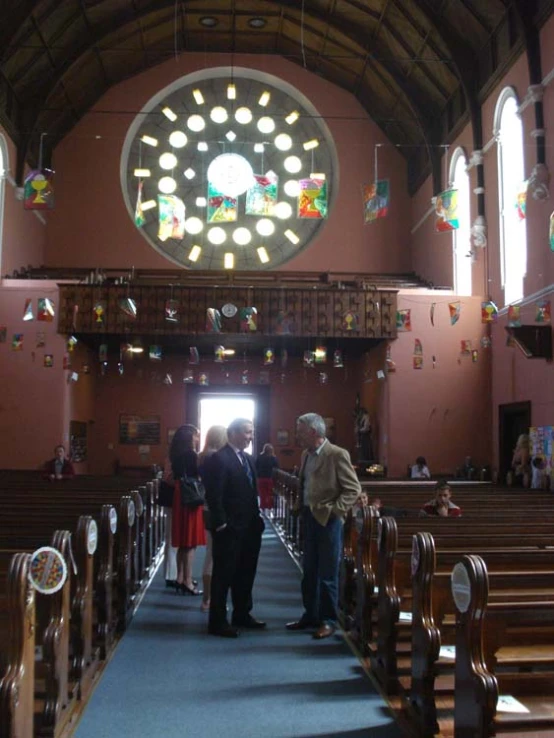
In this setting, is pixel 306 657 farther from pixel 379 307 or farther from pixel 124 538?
pixel 379 307

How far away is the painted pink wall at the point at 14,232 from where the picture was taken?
18328 mm

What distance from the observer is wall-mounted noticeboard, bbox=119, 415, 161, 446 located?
21422mm

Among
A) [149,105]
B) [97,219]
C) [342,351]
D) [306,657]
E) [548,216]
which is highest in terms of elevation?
[149,105]

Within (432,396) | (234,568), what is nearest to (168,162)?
(432,396)

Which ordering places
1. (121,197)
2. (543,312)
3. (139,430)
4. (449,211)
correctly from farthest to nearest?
(121,197) → (139,430) → (449,211) → (543,312)

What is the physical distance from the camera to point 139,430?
70.6 ft

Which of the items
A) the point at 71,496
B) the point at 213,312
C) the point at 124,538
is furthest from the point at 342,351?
the point at 124,538

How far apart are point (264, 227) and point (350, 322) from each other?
650 cm

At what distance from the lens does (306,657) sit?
5.64 metres

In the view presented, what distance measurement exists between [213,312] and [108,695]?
12517mm

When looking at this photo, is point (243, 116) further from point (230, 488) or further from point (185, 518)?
point (230, 488)

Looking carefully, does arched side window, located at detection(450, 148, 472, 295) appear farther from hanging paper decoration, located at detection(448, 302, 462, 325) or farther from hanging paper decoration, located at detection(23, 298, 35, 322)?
hanging paper decoration, located at detection(23, 298, 35, 322)

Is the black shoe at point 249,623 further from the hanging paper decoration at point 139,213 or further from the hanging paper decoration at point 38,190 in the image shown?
the hanging paper decoration at point 139,213

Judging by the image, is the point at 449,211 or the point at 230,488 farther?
the point at 449,211
